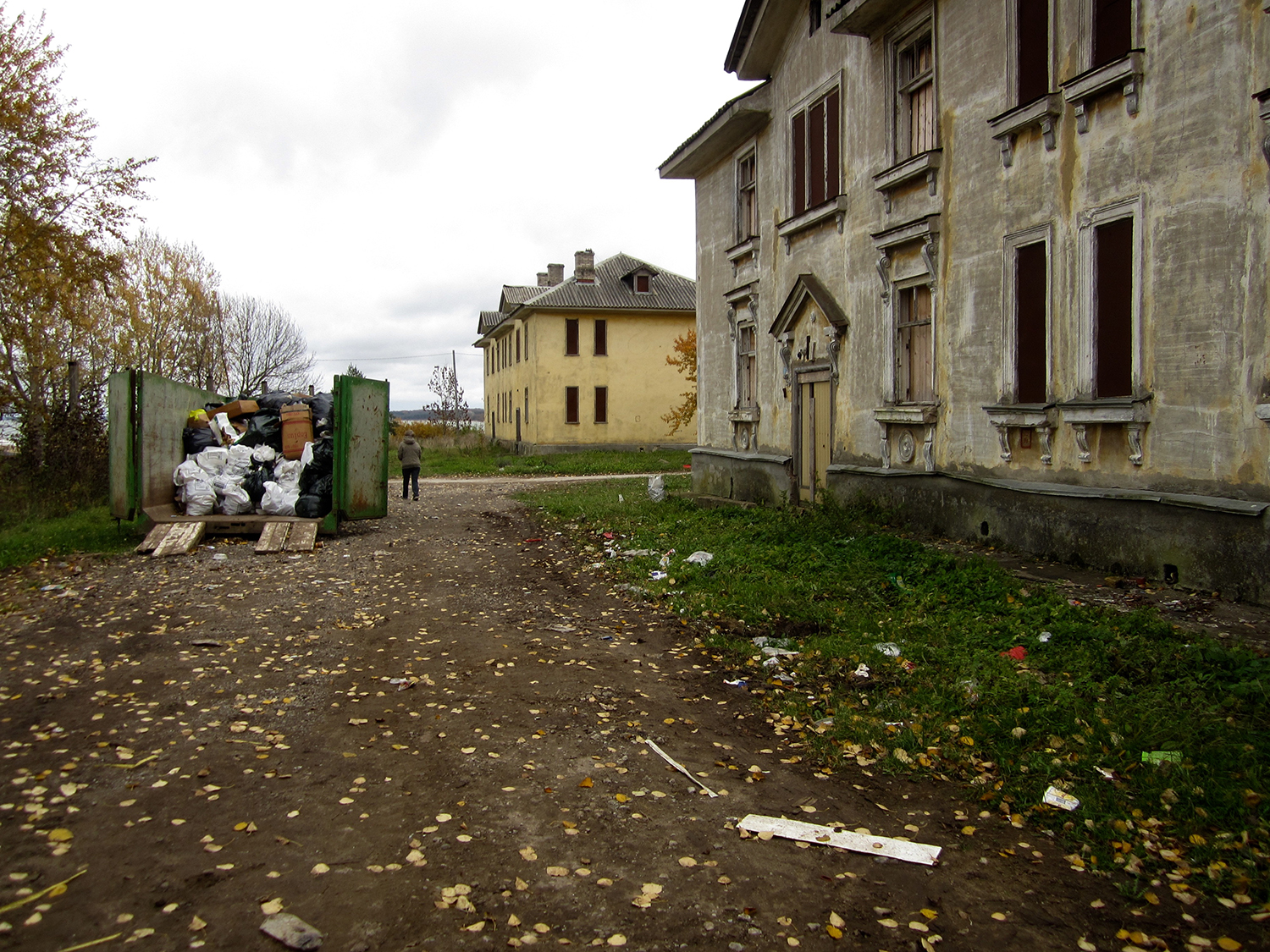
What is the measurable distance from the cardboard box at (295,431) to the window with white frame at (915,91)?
9572 millimetres

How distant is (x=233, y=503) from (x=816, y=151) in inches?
404

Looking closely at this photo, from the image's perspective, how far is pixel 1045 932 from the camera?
10.2 feet

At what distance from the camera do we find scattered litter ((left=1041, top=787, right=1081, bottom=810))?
404 centimetres

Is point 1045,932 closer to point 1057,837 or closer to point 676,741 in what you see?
point 1057,837

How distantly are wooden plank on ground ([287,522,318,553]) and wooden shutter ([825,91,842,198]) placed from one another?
8.86m

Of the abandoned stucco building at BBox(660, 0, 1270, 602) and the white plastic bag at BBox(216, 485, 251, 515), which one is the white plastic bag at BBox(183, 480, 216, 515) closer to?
the white plastic bag at BBox(216, 485, 251, 515)

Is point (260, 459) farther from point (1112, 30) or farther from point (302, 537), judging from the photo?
point (1112, 30)

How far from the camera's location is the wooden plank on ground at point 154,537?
11.6m

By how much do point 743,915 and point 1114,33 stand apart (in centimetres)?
844

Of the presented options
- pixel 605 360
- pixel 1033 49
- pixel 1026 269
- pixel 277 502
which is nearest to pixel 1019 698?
pixel 1026 269

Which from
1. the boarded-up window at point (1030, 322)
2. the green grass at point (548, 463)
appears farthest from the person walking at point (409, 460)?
the boarded-up window at point (1030, 322)

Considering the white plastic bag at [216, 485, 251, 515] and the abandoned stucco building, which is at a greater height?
the abandoned stucco building

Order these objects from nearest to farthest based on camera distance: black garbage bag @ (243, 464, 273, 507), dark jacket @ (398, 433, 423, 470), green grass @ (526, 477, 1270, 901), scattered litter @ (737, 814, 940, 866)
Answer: scattered litter @ (737, 814, 940, 866)
green grass @ (526, 477, 1270, 901)
black garbage bag @ (243, 464, 273, 507)
dark jacket @ (398, 433, 423, 470)

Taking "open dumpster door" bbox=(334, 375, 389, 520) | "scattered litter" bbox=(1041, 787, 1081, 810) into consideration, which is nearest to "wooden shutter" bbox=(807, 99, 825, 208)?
"open dumpster door" bbox=(334, 375, 389, 520)
